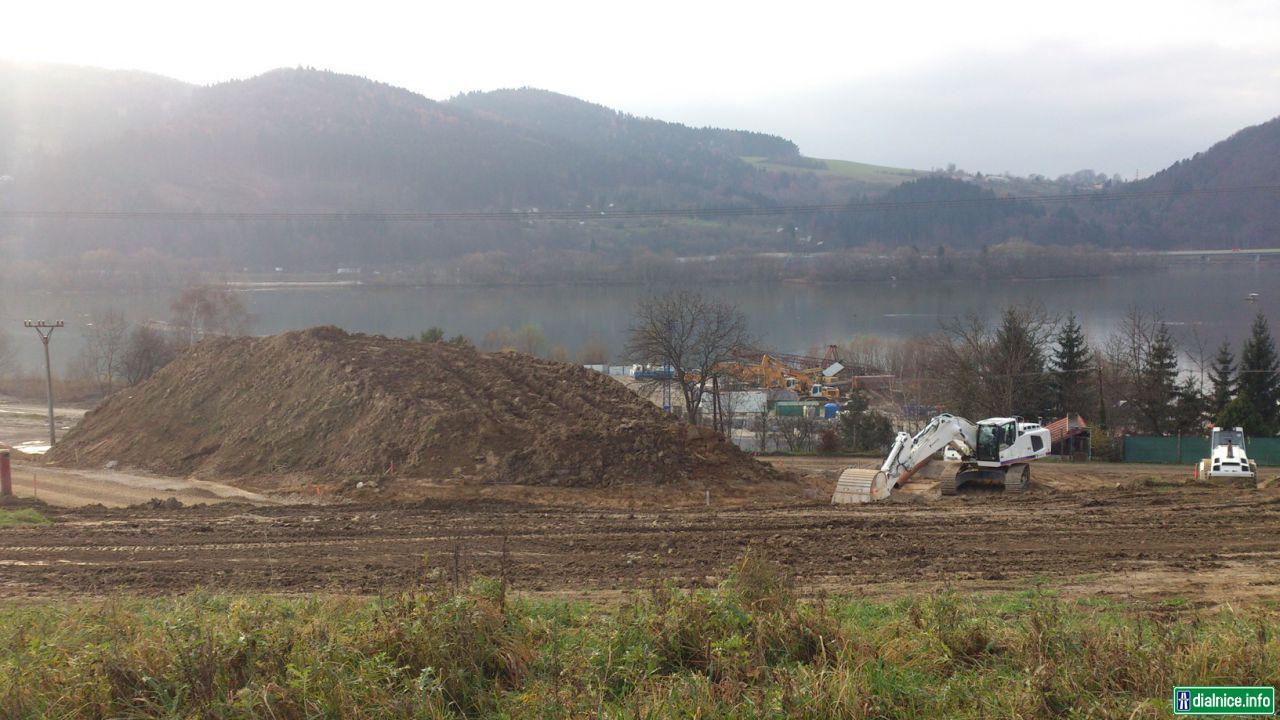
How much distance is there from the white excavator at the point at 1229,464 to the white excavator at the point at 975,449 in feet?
18.0

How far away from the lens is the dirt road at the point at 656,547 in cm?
1260

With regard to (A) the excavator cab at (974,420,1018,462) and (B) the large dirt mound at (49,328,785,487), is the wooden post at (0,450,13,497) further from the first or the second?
(A) the excavator cab at (974,420,1018,462)

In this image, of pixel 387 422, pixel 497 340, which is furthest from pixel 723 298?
pixel 387 422

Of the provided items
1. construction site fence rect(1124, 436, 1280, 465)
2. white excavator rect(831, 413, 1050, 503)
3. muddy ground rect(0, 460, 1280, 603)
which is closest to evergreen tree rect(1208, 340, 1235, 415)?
construction site fence rect(1124, 436, 1280, 465)

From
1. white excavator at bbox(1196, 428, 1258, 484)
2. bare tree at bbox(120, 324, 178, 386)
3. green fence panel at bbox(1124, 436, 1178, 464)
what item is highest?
bare tree at bbox(120, 324, 178, 386)

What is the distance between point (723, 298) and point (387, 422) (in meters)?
57.0

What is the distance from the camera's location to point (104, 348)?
6116 centimetres

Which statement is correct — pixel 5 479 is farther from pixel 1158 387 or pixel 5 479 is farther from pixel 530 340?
pixel 530 340

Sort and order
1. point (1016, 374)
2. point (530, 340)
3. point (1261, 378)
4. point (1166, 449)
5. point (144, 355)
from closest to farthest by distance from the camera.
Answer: point (1166, 449) < point (1261, 378) < point (1016, 374) < point (144, 355) < point (530, 340)

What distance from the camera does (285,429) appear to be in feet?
82.6

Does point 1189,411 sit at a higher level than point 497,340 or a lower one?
lower

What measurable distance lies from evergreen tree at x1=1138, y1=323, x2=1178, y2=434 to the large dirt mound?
2671 cm

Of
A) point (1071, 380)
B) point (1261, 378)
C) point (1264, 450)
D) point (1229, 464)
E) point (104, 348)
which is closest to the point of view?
point (1229, 464)

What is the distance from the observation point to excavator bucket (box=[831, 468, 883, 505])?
2234 centimetres
